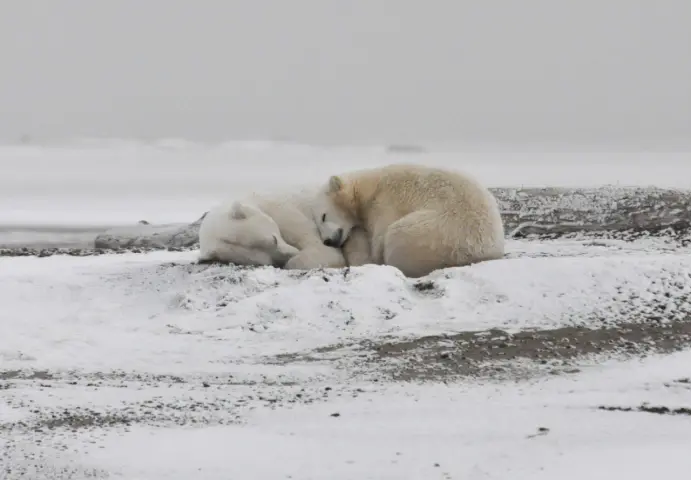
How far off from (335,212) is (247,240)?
3.16 ft

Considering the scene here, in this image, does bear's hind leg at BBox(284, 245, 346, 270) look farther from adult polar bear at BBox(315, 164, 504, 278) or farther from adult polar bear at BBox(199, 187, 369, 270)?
adult polar bear at BBox(315, 164, 504, 278)

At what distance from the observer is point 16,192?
2823 cm

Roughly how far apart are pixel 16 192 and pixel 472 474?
88.2 ft

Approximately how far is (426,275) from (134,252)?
452 cm

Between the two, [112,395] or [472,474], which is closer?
[472,474]

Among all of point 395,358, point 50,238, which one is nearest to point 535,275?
point 395,358

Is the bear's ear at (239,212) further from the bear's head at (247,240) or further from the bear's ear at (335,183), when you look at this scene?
the bear's ear at (335,183)

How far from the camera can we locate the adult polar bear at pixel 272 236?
8492mm

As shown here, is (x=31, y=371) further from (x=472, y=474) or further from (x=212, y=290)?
(x=472, y=474)

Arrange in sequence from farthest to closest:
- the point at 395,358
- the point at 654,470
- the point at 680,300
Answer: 1. the point at 680,300
2. the point at 395,358
3. the point at 654,470

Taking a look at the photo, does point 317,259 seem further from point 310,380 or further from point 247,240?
point 310,380

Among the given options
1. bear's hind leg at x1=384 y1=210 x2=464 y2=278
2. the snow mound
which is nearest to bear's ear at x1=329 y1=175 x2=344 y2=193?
bear's hind leg at x1=384 y1=210 x2=464 y2=278

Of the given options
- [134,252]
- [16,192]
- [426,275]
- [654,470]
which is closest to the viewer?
[654,470]

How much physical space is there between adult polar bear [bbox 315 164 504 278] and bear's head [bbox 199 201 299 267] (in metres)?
0.54
